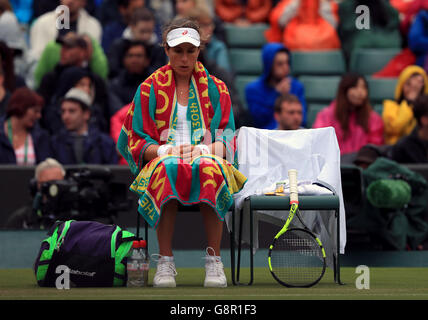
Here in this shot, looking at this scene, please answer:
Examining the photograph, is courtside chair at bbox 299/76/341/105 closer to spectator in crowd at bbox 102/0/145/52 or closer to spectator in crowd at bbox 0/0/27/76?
spectator in crowd at bbox 102/0/145/52

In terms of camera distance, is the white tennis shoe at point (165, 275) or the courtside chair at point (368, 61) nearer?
the white tennis shoe at point (165, 275)

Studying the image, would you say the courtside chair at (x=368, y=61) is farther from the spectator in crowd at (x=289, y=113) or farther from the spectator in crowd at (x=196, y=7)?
the spectator in crowd at (x=289, y=113)

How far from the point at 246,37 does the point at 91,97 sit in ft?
8.78

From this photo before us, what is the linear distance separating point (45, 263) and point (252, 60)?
237 inches

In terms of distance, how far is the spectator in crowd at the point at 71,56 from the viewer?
9867 millimetres

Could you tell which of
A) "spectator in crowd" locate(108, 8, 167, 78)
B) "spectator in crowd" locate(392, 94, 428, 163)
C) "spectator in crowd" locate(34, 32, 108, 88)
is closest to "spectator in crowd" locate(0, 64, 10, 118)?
"spectator in crowd" locate(34, 32, 108, 88)

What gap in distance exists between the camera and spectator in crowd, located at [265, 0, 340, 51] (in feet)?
37.4

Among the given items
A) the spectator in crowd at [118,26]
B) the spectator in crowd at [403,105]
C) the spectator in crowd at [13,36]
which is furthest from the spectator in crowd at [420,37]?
the spectator in crowd at [13,36]

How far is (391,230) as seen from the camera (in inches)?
326

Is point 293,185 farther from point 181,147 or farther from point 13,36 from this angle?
point 13,36

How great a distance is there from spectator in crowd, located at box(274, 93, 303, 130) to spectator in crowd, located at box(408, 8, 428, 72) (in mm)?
2706

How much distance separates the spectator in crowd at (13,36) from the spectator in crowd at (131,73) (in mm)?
1215

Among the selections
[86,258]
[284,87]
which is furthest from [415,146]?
[86,258]
